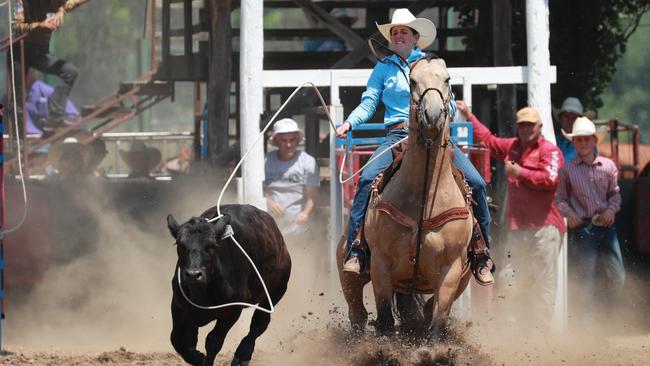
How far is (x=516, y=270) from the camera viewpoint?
34.5ft

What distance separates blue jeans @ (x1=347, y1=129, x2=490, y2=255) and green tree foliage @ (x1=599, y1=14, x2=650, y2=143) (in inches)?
523

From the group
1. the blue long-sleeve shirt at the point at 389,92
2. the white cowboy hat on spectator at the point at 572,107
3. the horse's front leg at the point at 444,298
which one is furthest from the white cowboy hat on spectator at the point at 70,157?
the horse's front leg at the point at 444,298

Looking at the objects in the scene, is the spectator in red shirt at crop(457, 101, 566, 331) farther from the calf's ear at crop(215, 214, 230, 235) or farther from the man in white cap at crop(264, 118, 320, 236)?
the calf's ear at crop(215, 214, 230, 235)

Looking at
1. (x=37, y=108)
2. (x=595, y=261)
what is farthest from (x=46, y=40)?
(x=595, y=261)

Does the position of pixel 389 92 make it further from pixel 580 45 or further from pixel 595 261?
pixel 580 45

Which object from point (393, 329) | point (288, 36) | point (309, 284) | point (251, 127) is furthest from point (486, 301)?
point (288, 36)

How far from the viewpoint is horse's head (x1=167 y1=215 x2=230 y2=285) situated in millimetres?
7012

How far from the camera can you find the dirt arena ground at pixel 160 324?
880cm

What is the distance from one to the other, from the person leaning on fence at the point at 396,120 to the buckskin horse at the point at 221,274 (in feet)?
2.22

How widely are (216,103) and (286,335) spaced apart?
12.9 feet

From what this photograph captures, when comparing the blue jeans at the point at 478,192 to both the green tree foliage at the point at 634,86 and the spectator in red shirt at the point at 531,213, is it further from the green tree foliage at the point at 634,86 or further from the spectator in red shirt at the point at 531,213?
the green tree foliage at the point at 634,86

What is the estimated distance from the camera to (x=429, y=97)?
22.0 feet

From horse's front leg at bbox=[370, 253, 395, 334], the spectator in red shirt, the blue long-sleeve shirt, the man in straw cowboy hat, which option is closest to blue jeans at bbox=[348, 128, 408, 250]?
the blue long-sleeve shirt

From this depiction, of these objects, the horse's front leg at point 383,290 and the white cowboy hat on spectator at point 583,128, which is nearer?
the horse's front leg at point 383,290
